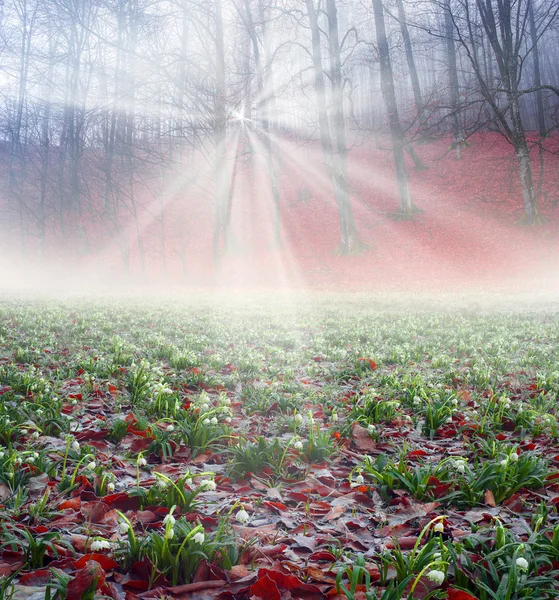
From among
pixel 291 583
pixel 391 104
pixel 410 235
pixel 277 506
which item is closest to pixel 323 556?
pixel 291 583

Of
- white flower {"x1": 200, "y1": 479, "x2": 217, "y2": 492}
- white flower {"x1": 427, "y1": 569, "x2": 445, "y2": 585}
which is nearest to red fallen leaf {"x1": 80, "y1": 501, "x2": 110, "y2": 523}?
white flower {"x1": 200, "y1": 479, "x2": 217, "y2": 492}

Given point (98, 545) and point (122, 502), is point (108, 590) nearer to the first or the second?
point (98, 545)

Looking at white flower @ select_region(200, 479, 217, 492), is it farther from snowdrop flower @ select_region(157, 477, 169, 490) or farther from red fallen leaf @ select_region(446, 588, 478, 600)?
red fallen leaf @ select_region(446, 588, 478, 600)

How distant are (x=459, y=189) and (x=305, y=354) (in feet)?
77.3

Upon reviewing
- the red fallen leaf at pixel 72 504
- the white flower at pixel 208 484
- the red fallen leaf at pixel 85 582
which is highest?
the white flower at pixel 208 484

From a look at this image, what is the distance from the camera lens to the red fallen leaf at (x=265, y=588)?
1555mm

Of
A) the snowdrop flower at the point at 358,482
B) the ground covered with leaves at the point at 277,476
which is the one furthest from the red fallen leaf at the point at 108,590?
the snowdrop flower at the point at 358,482

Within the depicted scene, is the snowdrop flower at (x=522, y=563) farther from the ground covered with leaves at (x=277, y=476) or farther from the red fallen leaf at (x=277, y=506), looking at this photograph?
the red fallen leaf at (x=277, y=506)

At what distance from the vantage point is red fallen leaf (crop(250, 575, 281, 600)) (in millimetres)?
1555

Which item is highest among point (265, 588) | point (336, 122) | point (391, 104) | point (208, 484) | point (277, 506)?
point (391, 104)

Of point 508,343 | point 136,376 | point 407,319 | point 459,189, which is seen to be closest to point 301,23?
point 459,189

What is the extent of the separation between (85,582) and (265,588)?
25.7 inches

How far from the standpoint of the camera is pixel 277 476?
2715 mm

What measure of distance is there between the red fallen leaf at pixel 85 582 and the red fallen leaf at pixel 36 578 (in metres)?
0.21
